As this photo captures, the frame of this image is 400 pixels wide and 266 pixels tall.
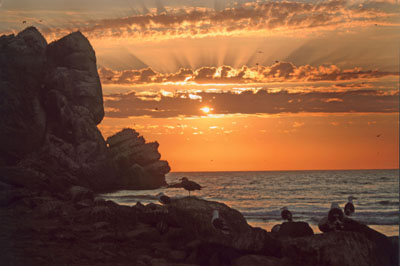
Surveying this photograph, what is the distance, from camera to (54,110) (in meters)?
55.5

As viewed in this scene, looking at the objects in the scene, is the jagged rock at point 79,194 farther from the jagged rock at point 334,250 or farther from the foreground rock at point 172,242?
the jagged rock at point 334,250

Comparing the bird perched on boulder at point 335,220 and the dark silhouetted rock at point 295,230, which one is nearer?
the bird perched on boulder at point 335,220

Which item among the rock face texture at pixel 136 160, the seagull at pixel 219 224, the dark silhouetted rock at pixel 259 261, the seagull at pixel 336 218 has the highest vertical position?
the rock face texture at pixel 136 160

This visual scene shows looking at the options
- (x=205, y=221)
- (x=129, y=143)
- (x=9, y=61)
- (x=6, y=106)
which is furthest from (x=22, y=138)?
(x=205, y=221)

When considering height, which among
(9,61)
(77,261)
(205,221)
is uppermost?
(9,61)

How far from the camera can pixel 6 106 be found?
52219 mm

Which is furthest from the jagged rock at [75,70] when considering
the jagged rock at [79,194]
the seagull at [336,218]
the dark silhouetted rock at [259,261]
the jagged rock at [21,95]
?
the dark silhouetted rock at [259,261]

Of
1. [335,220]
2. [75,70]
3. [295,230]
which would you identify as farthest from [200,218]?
[75,70]

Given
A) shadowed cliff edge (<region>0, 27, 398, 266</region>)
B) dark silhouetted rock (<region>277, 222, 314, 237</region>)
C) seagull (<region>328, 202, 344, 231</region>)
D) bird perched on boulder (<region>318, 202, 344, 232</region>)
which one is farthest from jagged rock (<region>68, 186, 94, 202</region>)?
seagull (<region>328, 202, 344, 231</region>)

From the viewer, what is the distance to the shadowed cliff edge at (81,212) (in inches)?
500

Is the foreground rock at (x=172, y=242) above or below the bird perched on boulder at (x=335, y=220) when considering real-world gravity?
below

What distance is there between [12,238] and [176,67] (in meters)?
9.72

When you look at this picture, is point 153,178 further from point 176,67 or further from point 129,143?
point 176,67

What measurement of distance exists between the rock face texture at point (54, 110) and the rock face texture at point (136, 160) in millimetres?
4164
